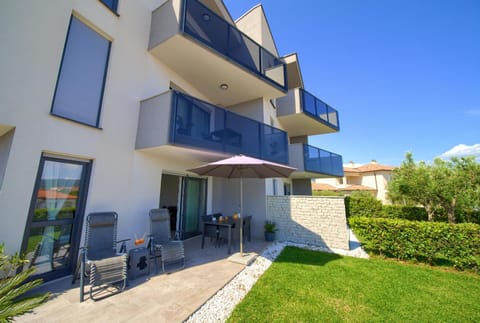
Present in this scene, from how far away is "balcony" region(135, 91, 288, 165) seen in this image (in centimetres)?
473

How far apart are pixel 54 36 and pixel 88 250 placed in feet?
15.2

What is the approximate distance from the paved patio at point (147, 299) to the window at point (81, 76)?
142 inches

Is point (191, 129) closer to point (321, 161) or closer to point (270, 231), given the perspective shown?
point (270, 231)

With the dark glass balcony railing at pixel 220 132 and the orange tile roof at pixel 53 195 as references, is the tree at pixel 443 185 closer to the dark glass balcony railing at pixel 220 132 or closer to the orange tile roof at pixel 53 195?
the dark glass balcony railing at pixel 220 132

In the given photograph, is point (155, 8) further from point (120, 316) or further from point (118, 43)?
point (120, 316)

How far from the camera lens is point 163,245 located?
14.1 feet

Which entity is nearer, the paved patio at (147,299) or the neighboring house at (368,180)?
the paved patio at (147,299)

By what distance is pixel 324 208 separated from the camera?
6.77 metres

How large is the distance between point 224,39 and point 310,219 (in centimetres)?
746

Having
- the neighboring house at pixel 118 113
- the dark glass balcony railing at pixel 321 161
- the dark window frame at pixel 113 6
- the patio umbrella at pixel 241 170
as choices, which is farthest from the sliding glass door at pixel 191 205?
the dark glass balcony railing at pixel 321 161

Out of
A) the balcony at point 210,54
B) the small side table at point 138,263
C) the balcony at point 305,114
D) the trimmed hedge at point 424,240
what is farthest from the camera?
the balcony at point 305,114

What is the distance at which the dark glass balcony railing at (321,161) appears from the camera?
10.5 m

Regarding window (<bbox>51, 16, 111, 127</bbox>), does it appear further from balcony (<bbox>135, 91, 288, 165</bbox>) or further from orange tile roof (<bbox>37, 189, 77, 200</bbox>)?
orange tile roof (<bbox>37, 189, 77, 200</bbox>)

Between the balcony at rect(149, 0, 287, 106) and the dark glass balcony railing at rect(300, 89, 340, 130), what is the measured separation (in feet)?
9.41
